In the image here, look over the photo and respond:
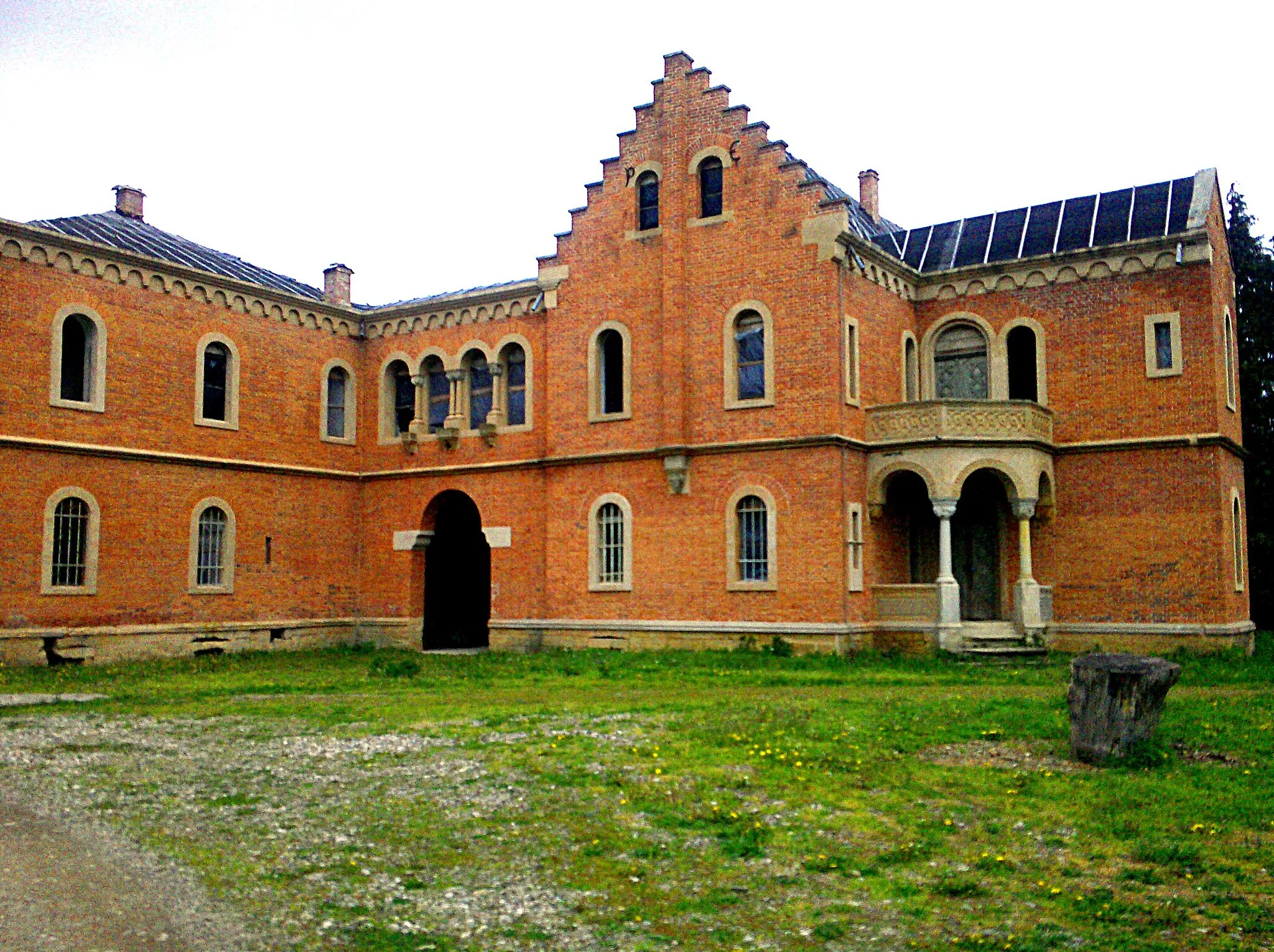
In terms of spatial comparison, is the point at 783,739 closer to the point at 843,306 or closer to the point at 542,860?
the point at 542,860

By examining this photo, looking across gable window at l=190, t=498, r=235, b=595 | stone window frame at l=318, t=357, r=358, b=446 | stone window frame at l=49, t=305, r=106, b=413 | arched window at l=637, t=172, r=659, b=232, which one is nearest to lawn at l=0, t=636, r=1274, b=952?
stone window frame at l=49, t=305, r=106, b=413

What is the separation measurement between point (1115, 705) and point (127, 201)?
90.1 ft

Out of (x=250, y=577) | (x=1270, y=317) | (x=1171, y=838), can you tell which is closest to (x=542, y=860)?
(x=1171, y=838)

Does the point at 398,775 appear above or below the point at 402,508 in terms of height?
below

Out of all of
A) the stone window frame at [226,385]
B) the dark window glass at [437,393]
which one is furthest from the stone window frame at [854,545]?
the stone window frame at [226,385]

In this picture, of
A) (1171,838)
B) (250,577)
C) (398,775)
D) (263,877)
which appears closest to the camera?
(263,877)

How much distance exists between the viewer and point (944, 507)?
23.7m

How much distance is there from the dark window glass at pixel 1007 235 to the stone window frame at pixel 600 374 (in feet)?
27.1

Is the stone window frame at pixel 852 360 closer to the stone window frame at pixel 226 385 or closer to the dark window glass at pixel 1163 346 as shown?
the dark window glass at pixel 1163 346

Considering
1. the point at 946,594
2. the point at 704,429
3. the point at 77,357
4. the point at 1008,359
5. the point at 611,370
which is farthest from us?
the point at 611,370

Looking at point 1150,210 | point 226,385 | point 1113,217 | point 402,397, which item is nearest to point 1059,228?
point 1113,217

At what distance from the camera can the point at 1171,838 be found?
8586 mm

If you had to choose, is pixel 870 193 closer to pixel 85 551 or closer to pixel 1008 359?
pixel 1008 359

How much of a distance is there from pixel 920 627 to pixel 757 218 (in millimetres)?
8918
